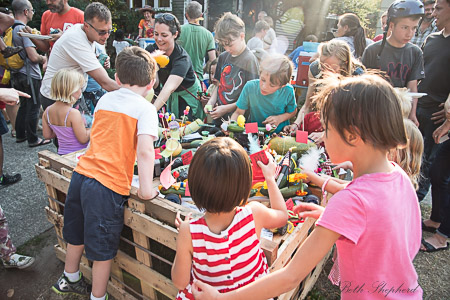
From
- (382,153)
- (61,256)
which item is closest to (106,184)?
(61,256)

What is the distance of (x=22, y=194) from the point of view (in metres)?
3.32

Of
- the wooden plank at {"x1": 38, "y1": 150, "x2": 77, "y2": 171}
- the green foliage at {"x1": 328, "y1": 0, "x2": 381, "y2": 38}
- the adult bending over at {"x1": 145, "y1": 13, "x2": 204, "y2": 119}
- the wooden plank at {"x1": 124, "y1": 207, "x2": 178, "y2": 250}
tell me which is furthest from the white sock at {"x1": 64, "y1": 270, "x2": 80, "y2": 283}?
the green foliage at {"x1": 328, "y1": 0, "x2": 381, "y2": 38}

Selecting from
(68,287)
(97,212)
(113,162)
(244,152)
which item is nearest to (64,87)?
(113,162)

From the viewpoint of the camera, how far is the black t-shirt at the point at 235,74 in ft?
9.90

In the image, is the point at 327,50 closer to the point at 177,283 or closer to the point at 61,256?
the point at 177,283

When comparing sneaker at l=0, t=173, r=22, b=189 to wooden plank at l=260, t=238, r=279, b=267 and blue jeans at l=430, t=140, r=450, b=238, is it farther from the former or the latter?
blue jeans at l=430, t=140, r=450, b=238

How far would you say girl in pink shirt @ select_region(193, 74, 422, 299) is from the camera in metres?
0.90

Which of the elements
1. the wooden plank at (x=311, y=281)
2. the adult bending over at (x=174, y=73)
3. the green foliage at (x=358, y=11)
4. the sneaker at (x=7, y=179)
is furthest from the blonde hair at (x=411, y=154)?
Answer: the green foliage at (x=358, y=11)

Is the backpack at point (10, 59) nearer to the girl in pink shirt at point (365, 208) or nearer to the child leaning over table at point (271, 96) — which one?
the child leaning over table at point (271, 96)

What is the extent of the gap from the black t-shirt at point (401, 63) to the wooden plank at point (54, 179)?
9.68 ft

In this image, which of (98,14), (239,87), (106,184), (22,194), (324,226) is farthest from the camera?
(22,194)

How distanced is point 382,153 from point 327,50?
1.72 m

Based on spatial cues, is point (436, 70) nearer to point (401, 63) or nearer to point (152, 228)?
point (401, 63)

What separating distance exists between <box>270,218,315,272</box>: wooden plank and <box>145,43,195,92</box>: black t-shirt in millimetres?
2011
